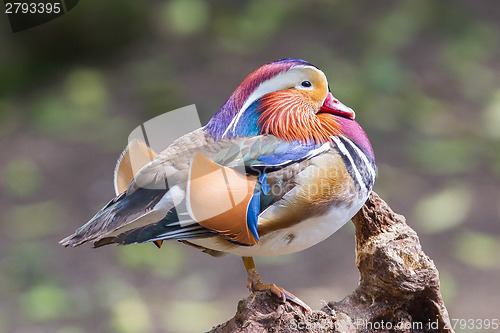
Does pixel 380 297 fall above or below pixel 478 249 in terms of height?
above

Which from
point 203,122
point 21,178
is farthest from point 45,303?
point 203,122

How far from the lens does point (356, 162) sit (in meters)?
1.00

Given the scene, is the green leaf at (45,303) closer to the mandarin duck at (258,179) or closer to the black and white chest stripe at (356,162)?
the mandarin duck at (258,179)

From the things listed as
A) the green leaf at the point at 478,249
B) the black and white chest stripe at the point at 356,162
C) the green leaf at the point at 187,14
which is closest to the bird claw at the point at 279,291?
the black and white chest stripe at the point at 356,162

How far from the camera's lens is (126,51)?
105 inches

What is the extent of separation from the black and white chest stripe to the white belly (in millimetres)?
39

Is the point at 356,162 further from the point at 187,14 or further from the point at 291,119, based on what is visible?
the point at 187,14

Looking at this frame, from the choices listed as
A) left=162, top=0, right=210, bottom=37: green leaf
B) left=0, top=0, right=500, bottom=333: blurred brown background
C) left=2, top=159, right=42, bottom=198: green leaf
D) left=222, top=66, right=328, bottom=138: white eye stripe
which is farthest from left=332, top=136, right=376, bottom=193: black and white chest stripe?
left=162, top=0, right=210, bottom=37: green leaf

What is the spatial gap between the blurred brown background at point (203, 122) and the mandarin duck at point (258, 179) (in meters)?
1.05

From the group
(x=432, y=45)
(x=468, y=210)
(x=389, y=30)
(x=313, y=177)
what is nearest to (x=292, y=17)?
(x=389, y=30)

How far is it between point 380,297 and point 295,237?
0.86 feet

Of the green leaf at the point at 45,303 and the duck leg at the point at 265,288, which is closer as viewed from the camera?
the duck leg at the point at 265,288

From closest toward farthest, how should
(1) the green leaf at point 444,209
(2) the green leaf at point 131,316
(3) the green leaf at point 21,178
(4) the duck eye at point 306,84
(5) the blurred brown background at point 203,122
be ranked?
1. (4) the duck eye at point 306,84
2. (2) the green leaf at point 131,316
3. (5) the blurred brown background at point 203,122
4. (1) the green leaf at point 444,209
5. (3) the green leaf at point 21,178

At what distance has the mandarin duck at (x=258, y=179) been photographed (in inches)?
35.3
